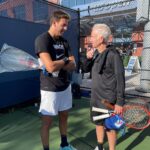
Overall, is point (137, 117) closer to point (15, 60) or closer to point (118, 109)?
point (118, 109)

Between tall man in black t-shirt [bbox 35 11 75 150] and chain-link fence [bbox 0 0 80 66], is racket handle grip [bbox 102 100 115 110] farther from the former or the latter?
chain-link fence [bbox 0 0 80 66]

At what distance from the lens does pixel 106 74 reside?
2840mm

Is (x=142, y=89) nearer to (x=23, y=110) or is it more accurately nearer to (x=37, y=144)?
(x=23, y=110)

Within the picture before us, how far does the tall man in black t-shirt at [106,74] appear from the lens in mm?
2719

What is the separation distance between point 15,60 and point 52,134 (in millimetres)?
1862

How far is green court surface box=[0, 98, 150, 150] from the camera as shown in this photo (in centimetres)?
358

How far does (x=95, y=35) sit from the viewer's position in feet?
9.25

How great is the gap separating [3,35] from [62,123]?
2.44 m

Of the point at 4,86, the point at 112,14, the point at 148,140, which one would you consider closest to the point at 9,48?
the point at 4,86

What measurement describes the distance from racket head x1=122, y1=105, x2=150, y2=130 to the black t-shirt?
996 millimetres

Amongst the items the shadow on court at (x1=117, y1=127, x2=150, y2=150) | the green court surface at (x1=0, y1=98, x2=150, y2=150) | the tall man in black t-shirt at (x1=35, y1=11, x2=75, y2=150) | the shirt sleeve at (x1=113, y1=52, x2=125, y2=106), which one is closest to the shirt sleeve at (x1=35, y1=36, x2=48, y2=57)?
the tall man in black t-shirt at (x1=35, y1=11, x2=75, y2=150)

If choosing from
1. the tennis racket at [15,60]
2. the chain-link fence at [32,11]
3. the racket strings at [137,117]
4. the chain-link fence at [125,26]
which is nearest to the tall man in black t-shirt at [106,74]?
the racket strings at [137,117]

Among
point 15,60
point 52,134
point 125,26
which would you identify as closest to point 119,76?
point 52,134

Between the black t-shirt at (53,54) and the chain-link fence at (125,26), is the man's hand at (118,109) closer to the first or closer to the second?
the black t-shirt at (53,54)
